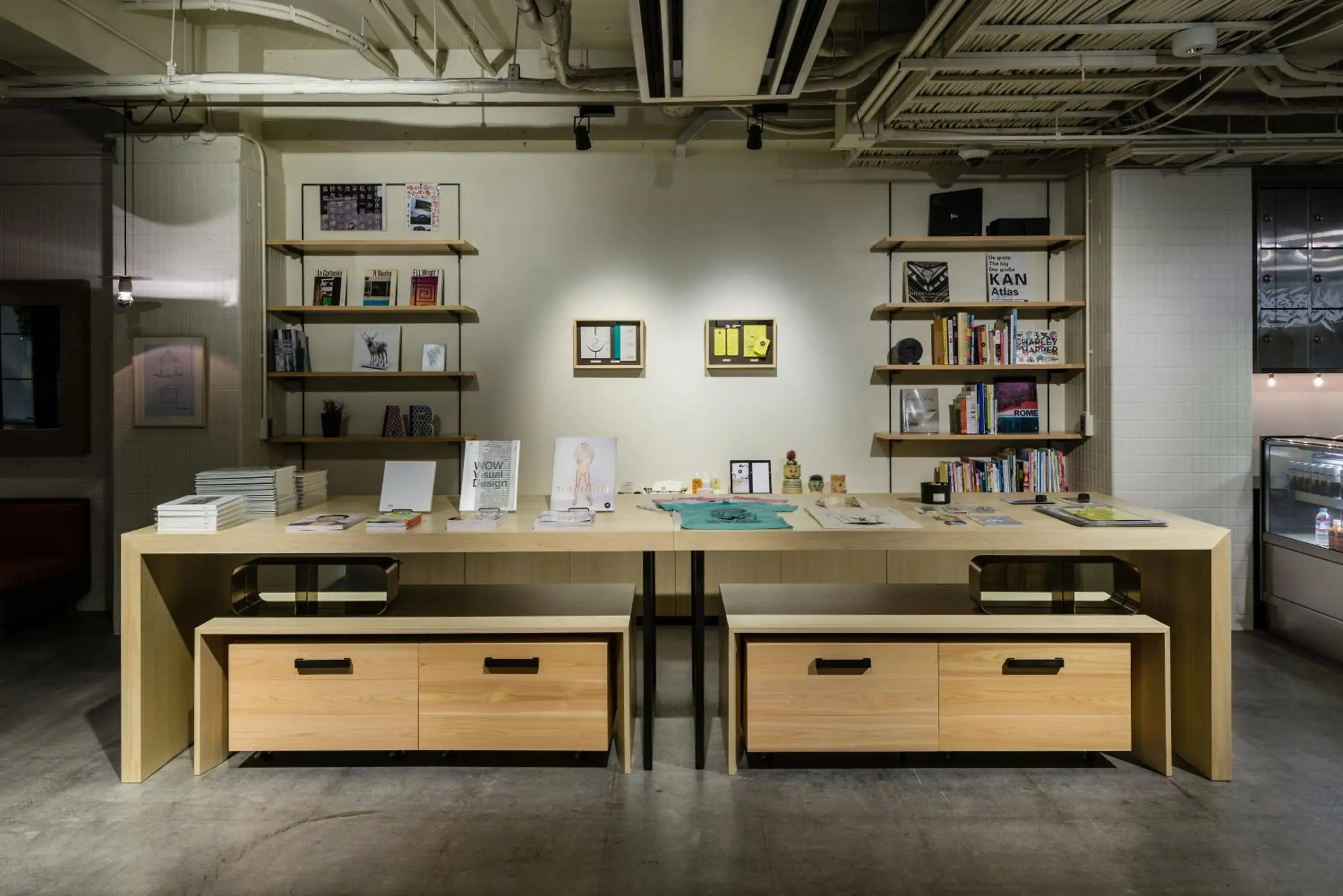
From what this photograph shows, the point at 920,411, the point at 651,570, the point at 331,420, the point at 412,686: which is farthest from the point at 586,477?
Answer: the point at 920,411

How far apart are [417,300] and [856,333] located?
2888mm

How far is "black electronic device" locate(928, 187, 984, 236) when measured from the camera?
16.7ft

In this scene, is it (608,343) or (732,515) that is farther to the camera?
(608,343)

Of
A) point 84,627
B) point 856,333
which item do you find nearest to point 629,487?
point 856,333

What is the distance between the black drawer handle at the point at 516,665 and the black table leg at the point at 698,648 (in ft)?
1.86

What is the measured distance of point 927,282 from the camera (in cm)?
518

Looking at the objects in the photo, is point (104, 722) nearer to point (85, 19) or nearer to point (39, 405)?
point (39, 405)

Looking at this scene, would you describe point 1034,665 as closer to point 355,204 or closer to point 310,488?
point 310,488

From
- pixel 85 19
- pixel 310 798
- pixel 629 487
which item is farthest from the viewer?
pixel 629 487

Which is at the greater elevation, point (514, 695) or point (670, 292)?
point (670, 292)

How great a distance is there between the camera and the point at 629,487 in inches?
207

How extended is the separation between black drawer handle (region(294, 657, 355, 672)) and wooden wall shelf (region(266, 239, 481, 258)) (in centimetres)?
290

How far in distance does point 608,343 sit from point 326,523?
8.47 ft

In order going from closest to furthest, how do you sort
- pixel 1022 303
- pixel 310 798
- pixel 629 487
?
pixel 310 798 < pixel 1022 303 < pixel 629 487
